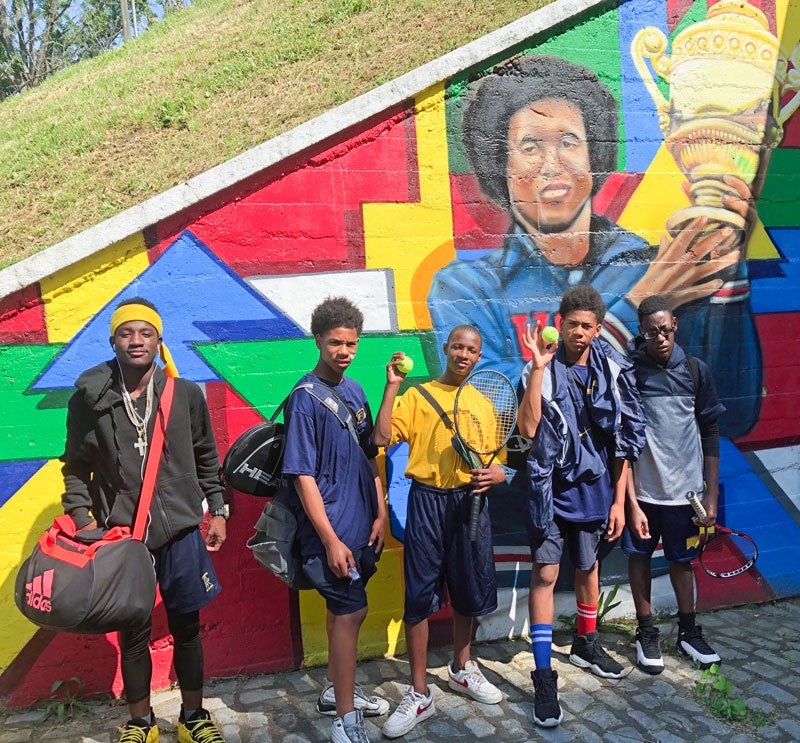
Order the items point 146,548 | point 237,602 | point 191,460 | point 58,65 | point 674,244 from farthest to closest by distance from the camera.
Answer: point 58,65, point 674,244, point 237,602, point 191,460, point 146,548

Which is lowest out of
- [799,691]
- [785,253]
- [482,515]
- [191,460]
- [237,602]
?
[799,691]

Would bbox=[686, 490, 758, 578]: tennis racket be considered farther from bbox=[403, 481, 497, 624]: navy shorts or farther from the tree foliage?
the tree foliage

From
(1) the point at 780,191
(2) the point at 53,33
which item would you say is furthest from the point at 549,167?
(2) the point at 53,33

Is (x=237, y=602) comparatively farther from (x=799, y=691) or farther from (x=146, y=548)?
(x=799, y=691)

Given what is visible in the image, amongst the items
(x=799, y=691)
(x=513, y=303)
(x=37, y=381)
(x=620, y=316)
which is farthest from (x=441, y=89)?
(x=799, y=691)

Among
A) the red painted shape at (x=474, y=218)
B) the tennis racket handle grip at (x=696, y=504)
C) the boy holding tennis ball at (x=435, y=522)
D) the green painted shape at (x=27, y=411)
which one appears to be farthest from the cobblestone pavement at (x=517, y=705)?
the red painted shape at (x=474, y=218)

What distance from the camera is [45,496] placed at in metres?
3.59

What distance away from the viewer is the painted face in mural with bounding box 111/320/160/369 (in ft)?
9.95

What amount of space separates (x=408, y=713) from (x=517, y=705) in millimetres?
619

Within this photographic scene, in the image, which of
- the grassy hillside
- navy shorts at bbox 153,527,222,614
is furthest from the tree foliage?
navy shorts at bbox 153,527,222,614

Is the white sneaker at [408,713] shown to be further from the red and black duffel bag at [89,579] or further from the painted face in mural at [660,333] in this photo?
the painted face in mural at [660,333]

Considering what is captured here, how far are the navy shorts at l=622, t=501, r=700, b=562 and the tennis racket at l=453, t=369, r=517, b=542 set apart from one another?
1.21m

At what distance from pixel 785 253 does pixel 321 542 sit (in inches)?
156

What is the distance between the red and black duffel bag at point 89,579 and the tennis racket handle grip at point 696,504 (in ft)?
9.72
